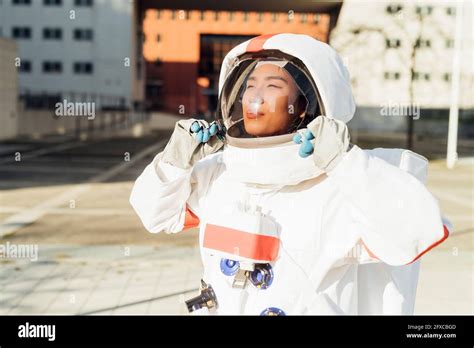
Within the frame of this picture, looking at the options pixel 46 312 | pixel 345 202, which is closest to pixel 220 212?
pixel 345 202

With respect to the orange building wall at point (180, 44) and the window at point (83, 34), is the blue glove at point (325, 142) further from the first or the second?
the orange building wall at point (180, 44)

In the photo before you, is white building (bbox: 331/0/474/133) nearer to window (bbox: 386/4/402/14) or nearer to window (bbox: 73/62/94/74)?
window (bbox: 386/4/402/14)

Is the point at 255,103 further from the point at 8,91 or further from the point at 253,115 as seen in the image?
the point at 8,91

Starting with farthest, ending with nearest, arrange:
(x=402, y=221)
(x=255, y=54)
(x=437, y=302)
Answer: (x=437, y=302), (x=255, y=54), (x=402, y=221)

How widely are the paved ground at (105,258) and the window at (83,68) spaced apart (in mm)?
33253

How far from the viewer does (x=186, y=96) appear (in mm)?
54062

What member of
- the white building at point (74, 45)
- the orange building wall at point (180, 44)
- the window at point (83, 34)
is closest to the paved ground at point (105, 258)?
the white building at point (74, 45)

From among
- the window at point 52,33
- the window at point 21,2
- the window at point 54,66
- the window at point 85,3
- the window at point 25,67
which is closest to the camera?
the window at point 85,3

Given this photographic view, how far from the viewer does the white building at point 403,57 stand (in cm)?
3153

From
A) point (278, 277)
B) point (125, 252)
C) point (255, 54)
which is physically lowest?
point (125, 252)

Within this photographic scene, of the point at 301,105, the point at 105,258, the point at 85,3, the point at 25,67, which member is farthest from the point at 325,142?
the point at 25,67

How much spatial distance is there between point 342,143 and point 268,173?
Answer: 12.9 inches

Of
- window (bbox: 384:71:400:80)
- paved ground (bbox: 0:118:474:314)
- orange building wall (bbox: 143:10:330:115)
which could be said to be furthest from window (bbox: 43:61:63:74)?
paved ground (bbox: 0:118:474:314)
